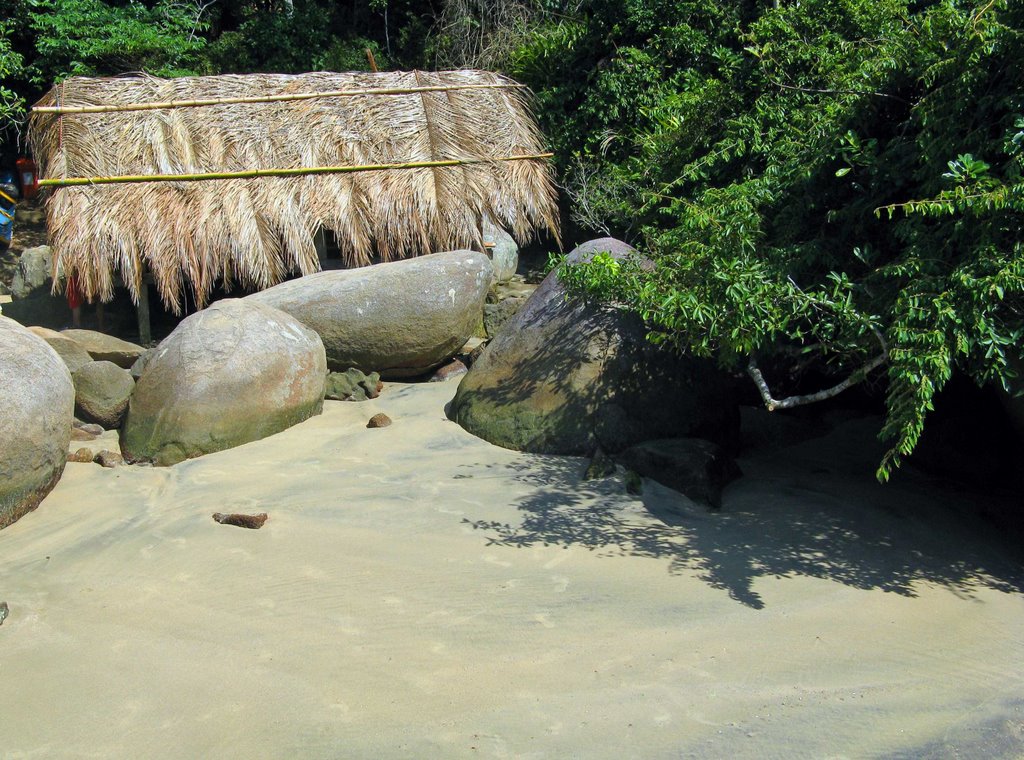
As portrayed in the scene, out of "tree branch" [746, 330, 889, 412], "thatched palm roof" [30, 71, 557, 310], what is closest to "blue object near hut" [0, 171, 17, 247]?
"thatched palm roof" [30, 71, 557, 310]

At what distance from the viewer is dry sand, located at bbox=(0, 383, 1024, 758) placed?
3852mm

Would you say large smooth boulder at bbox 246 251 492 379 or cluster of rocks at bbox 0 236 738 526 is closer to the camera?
cluster of rocks at bbox 0 236 738 526

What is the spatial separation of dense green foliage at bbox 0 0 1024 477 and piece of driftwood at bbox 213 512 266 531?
2.62 metres

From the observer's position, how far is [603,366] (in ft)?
23.0

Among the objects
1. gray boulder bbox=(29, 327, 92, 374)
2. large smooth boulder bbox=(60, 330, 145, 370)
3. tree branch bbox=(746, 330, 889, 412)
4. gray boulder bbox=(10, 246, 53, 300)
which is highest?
tree branch bbox=(746, 330, 889, 412)

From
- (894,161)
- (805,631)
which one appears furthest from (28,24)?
(805,631)

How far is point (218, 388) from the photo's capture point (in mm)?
7113

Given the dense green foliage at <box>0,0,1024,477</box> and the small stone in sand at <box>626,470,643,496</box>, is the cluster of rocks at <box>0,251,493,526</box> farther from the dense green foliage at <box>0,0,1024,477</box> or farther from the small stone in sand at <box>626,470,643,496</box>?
the small stone in sand at <box>626,470,643,496</box>

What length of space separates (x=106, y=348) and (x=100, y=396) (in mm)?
1314

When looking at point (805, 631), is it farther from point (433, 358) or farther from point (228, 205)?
point (228, 205)

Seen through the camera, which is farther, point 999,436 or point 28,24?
point 28,24

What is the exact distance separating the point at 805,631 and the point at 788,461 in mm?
2572

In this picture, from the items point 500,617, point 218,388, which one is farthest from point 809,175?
point 218,388

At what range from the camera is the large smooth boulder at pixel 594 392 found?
22.5 feet
